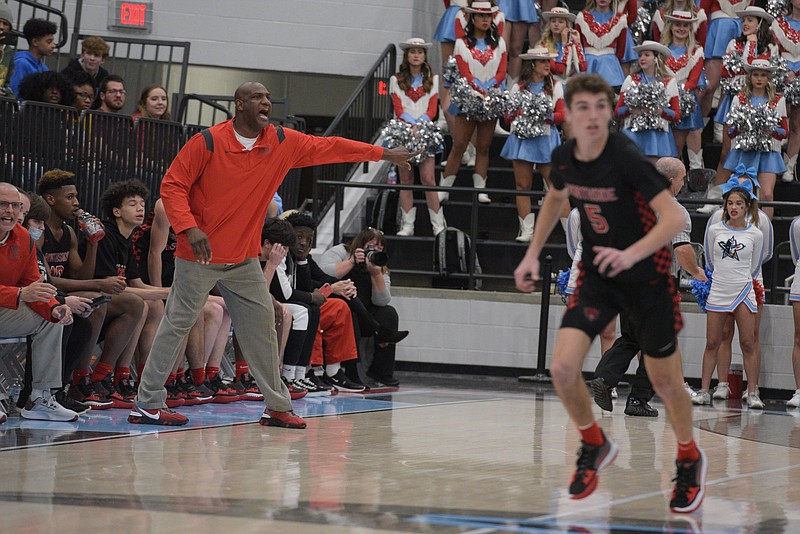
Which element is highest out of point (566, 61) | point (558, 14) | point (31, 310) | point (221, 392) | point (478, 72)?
point (558, 14)

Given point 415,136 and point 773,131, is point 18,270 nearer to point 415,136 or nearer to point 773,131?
point 415,136

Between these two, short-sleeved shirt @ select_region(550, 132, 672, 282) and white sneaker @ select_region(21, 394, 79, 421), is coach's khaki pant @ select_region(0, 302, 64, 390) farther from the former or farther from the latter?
short-sleeved shirt @ select_region(550, 132, 672, 282)

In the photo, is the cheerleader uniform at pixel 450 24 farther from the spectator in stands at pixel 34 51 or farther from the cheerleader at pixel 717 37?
the spectator in stands at pixel 34 51

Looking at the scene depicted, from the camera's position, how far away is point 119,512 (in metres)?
4.22

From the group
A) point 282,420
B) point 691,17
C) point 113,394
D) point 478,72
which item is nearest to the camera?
point 282,420

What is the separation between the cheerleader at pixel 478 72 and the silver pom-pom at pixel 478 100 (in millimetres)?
96

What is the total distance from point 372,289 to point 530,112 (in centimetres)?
311

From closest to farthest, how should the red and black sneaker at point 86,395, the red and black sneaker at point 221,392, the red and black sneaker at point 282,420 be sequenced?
the red and black sneaker at point 282,420 → the red and black sneaker at point 86,395 → the red and black sneaker at point 221,392

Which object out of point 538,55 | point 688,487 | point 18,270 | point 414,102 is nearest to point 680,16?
point 538,55

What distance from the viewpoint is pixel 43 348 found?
6.64m

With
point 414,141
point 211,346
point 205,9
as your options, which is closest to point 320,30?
point 205,9

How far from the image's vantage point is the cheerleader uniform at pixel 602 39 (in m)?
12.9

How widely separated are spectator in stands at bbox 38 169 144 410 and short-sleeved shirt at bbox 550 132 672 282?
3439mm

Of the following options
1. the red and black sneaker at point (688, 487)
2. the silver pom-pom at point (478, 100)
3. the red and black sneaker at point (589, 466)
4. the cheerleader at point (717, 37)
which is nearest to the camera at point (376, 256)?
the silver pom-pom at point (478, 100)
